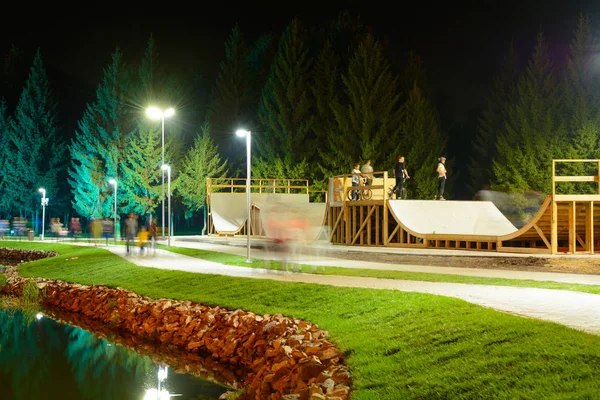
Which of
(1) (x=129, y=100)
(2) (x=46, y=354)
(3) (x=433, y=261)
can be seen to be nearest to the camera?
(2) (x=46, y=354)

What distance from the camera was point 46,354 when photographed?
16438 mm

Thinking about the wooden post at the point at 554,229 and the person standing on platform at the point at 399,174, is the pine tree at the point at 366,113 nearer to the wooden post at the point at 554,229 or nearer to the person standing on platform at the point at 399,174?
the person standing on platform at the point at 399,174

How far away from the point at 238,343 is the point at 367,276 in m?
4.92

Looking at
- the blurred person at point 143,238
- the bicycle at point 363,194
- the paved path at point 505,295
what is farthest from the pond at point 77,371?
the bicycle at point 363,194

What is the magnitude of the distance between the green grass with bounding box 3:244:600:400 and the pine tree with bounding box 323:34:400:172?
35156 mm

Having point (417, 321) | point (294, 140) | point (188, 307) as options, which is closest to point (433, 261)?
→ point (188, 307)

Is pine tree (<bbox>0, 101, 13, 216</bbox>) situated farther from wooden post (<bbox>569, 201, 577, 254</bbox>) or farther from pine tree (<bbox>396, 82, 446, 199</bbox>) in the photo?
wooden post (<bbox>569, 201, 577, 254</bbox>)

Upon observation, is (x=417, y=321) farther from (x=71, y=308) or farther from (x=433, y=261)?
(x=71, y=308)

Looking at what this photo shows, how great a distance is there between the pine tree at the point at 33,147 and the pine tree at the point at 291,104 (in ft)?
67.0

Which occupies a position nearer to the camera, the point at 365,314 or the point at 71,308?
the point at 365,314

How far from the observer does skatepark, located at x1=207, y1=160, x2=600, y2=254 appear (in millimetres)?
21156

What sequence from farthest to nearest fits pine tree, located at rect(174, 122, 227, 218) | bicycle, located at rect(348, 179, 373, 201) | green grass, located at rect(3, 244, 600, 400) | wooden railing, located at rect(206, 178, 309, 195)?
pine tree, located at rect(174, 122, 227, 218)
wooden railing, located at rect(206, 178, 309, 195)
bicycle, located at rect(348, 179, 373, 201)
green grass, located at rect(3, 244, 600, 400)

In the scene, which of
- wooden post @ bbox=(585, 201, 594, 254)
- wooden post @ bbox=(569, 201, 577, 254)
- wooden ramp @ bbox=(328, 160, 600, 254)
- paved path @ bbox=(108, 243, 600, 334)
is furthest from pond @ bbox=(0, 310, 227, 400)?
wooden post @ bbox=(585, 201, 594, 254)

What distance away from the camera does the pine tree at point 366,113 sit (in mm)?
51062
